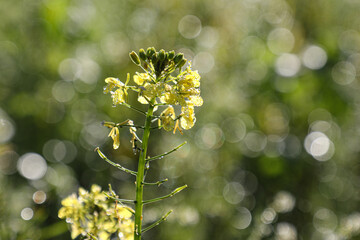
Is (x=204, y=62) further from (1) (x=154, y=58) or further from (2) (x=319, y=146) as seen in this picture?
(1) (x=154, y=58)

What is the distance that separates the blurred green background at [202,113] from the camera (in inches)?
153

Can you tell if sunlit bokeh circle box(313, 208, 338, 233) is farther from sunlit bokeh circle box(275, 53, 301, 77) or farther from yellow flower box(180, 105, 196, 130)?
yellow flower box(180, 105, 196, 130)

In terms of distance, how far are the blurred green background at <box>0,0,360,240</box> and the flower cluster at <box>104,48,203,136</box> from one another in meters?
1.74

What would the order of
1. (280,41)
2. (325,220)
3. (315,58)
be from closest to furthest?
(325,220) → (315,58) → (280,41)

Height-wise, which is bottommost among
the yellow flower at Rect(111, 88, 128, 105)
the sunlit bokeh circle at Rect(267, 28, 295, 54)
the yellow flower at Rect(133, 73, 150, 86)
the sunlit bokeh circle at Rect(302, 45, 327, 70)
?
the sunlit bokeh circle at Rect(267, 28, 295, 54)

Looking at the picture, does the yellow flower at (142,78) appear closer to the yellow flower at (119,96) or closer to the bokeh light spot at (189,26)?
the yellow flower at (119,96)

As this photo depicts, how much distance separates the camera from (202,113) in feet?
15.6

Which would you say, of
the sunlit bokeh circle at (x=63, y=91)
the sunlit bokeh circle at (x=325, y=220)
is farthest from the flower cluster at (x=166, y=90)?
the sunlit bokeh circle at (x=63, y=91)

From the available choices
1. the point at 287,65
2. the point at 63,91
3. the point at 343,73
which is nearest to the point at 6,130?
the point at 63,91

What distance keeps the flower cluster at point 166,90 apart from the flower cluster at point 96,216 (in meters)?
0.30

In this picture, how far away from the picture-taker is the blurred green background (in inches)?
153

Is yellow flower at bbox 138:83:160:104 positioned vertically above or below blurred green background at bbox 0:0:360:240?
above

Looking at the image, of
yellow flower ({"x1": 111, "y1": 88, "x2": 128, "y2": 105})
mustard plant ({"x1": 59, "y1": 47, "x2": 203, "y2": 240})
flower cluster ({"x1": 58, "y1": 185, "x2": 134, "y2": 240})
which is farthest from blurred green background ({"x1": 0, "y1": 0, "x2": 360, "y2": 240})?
yellow flower ({"x1": 111, "y1": 88, "x2": 128, "y2": 105})

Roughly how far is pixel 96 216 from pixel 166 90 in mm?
504
